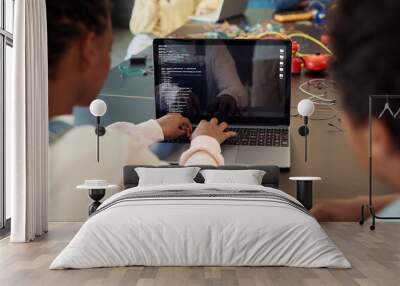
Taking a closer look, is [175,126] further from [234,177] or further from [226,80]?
[234,177]

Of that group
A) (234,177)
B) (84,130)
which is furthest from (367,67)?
(84,130)

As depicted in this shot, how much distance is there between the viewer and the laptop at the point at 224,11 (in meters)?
6.15

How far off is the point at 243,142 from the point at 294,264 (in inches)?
97.0

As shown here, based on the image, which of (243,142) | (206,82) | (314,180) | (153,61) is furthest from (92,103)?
(314,180)

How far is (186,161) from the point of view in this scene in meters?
6.02

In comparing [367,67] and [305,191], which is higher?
[367,67]

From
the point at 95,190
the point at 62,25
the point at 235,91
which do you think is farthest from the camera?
the point at 62,25

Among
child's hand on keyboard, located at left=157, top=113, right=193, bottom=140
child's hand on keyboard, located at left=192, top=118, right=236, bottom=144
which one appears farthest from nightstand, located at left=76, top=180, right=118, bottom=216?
child's hand on keyboard, located at left=192, top=118, right=236, bottom=144

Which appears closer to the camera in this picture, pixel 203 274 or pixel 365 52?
pixel 365 52

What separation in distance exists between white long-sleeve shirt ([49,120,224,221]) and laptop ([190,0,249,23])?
124cm

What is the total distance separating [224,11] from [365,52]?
19.6 ft

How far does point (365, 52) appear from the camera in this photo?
37 centimetres

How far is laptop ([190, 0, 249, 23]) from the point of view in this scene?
6152 millimetres

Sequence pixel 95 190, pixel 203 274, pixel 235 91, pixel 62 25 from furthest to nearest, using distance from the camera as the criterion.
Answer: pixel 62 25 < pixel 235 91 < pixel 95 190 < pixel 203 274
